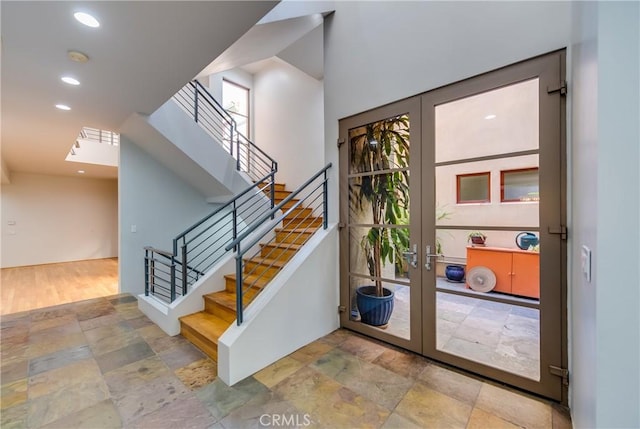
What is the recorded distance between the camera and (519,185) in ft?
6.43

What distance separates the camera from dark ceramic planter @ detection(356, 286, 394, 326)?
8.86 ft

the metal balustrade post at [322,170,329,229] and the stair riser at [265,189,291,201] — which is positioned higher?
the stair riser at [265,189,291,201]

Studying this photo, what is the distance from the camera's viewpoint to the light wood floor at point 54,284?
13.6 feet

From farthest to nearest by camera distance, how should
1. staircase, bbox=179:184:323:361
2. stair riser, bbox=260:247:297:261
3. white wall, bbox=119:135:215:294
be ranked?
white wall, bbox=119:135:215:294, stair riser, bbox=260:247:297:261, staircase, bbox=179:184:323:361

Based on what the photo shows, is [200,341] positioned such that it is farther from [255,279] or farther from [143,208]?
[143,208]

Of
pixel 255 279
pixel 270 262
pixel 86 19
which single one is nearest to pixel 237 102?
pixel 270 262

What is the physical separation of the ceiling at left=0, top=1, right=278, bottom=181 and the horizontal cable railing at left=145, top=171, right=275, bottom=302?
160 centimetres

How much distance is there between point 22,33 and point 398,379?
388cm

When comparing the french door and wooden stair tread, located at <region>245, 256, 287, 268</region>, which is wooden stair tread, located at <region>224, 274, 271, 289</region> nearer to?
wooden stair tread, located at <region>245, 256, 287, 268</region>

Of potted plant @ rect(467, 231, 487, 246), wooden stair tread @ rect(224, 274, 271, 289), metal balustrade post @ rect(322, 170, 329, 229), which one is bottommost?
wooden stair tread @ rect(224, 274, 271, 289)

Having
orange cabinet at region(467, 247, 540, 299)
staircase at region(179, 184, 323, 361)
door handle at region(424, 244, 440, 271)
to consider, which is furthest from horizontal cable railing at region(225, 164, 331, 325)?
orange cabinet at region(467, 247, 540, 299)

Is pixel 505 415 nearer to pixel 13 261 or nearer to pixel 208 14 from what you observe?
pixel 208 14

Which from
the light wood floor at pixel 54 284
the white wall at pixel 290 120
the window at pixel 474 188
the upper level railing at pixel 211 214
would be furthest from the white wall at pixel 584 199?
the light wood floor at pixel 54 284

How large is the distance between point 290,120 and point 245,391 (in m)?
5.18
